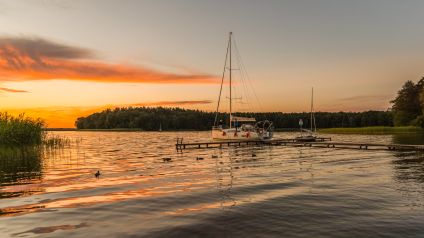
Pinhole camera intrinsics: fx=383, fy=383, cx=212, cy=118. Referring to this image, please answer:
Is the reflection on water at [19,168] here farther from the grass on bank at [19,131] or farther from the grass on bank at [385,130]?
the grass on bank at [385,130]

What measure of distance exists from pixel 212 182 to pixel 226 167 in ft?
32.2

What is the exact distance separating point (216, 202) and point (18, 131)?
42001 mm

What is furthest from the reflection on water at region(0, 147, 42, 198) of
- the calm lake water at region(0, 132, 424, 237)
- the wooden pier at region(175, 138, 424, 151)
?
the wooden pier at region(175, 138, 424, 151)

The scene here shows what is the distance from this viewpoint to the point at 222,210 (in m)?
18.8

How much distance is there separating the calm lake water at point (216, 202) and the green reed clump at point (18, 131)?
61.5ft

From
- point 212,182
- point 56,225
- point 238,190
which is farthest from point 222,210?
point 212,182

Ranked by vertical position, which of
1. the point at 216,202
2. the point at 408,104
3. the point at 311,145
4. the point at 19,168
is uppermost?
the point at 408,104

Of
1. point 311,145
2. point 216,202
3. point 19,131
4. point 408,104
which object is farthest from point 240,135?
point 408,104

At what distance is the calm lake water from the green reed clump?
18.7 meters

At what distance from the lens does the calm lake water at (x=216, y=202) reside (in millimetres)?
15484

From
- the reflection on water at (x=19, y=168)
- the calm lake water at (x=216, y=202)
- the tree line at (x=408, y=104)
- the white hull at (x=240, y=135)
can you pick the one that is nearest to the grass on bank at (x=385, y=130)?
the tree line at (x=408, y=104)

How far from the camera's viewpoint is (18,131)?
52875mm

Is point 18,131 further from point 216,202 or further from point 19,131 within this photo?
point 216,202

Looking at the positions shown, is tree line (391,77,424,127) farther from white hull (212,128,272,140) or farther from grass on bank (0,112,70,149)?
grass on bank (0,112,70,149)
